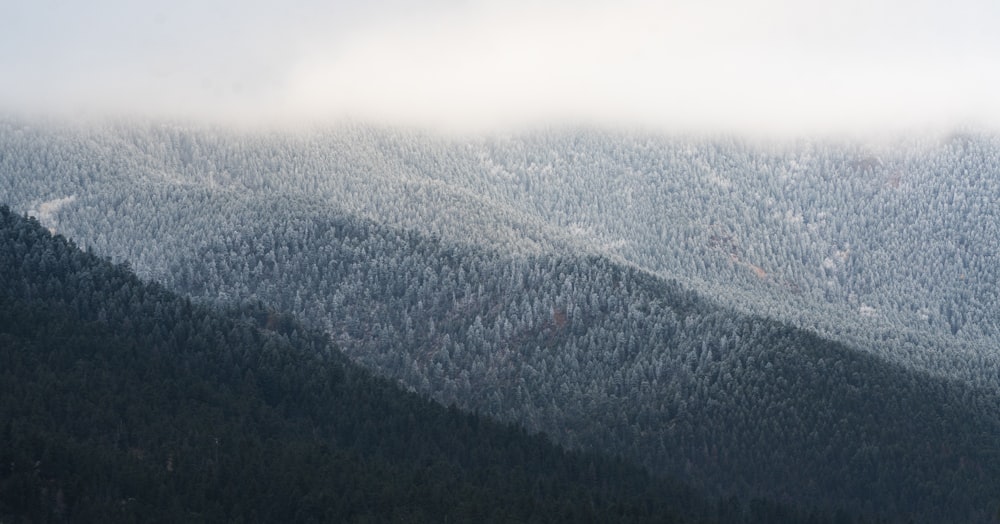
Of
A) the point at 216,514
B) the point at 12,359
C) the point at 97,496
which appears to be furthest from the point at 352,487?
the point at 12,359

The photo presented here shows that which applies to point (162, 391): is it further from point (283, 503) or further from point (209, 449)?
point (283, 503)

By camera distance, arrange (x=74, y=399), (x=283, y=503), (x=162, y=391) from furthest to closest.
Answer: (x=162, y=391), (x=74, y=399), (x=283, y=503)

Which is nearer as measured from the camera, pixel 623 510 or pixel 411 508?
pixel 411 508

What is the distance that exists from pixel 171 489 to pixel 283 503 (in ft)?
40.7

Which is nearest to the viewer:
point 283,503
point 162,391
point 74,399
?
point 283,503

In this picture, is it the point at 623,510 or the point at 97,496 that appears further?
the point at 623,510

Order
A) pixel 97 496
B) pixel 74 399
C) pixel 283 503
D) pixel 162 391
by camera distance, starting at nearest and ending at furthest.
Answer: pixel 97 496, pixel 283 503, pixel 74 399, pixel 162 391

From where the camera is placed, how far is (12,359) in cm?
19025

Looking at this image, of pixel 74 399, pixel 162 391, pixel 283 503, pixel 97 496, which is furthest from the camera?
pixel 162 391

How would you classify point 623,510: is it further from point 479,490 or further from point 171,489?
point 171,489

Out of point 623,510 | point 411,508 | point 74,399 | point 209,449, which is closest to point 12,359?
point 74,399

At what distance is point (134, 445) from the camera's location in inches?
7101

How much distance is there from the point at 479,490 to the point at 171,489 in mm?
39009

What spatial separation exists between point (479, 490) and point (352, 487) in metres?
17.4
